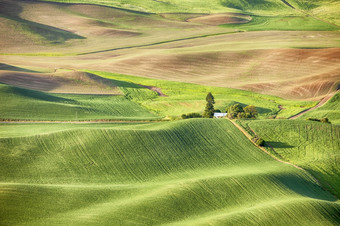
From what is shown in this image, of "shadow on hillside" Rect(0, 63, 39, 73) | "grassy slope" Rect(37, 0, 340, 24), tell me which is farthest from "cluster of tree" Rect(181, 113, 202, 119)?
"grassy slope" Rect(37, 0, 340, 24)

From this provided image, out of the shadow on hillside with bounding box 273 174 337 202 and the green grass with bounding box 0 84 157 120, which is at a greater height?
the shadow on hillside with bounding box 273 174 337 202

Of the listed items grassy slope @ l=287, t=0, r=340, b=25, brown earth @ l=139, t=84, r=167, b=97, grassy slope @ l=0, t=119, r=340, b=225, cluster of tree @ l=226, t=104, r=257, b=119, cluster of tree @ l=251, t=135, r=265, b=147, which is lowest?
brown earth @ l=139, t=84, r=167, b=97

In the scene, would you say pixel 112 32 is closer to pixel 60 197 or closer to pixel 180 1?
pixel 180 1

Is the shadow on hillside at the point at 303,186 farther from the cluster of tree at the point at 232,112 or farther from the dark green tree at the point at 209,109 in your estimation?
the dark green tree at the point at 209,109

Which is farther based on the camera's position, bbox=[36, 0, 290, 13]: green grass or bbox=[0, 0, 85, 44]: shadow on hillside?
bbox=[36, 0, 290, 13]: green grass

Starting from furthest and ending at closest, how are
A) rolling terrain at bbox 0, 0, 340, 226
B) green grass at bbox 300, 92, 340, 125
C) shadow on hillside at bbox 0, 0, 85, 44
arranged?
shadow on hillside at bbox 0, 0, 85, 44 < green grass at bbox 300, 92, 340, 125 < rolling terrain at bbox 0, 0, 340, 226

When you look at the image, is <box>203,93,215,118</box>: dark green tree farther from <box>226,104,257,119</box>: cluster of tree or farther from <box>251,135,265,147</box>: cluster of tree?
<box>251,135,265,147</box>: cluster of tree

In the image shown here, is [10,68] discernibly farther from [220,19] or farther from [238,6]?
[238,6]

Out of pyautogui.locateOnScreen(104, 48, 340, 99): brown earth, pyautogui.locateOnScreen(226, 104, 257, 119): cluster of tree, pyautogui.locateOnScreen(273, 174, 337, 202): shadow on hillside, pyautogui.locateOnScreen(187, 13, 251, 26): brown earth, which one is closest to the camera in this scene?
pyautogui.locateOnScreen(273, 174, 337, 202): shadow on hillside
